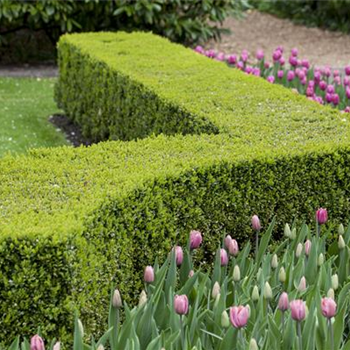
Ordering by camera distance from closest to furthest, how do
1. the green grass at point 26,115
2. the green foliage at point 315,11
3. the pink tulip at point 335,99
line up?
the pink tulip at point 335,99
the green grass at point 26,115
the green foliage at point 315,11

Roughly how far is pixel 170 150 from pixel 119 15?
8.35 m

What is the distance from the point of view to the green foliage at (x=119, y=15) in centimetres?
1197

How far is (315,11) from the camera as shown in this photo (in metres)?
16.4

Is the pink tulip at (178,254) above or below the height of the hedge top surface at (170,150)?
below

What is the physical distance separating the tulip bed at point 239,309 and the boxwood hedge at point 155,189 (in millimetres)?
254

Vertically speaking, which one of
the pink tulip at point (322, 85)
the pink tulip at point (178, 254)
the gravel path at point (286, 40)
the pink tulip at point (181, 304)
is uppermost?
the pink tulip at point (181, 304)

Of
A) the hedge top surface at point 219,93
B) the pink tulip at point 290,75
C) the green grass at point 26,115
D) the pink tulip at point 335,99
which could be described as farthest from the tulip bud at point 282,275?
the green grass at point 26,115

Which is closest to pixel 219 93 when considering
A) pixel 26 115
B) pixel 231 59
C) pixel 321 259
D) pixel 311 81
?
pixel 311 81

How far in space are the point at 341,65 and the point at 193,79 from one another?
675cm

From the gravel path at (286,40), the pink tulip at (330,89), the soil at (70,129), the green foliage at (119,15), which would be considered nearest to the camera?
the pink tulip at (330,89)

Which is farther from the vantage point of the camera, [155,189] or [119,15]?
[119,15]

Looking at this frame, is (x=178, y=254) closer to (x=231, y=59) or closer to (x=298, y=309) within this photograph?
(x=298, y=309)

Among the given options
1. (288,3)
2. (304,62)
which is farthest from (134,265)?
(288,3)

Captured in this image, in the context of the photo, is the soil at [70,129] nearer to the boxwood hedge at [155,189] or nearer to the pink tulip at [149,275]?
the boxwood hedge at [155,189]
